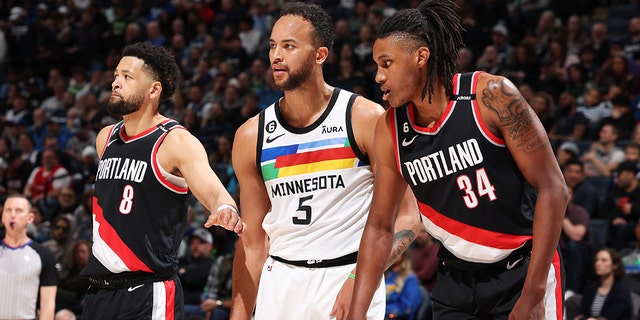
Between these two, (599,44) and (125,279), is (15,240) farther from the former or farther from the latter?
(599,44)

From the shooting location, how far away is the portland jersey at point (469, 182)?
3.84 meters

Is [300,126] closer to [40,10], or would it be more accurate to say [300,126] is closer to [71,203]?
[71,203]

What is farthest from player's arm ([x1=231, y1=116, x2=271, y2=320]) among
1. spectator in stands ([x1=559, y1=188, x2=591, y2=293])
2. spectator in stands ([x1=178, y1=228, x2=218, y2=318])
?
spectator in stands ([x1=178, y1=228, x2=218, y2=318])

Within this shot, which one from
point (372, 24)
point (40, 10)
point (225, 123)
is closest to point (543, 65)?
point (372, 24)

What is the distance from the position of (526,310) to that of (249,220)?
190cm

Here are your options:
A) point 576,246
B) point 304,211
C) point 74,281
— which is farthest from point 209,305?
point 304,211

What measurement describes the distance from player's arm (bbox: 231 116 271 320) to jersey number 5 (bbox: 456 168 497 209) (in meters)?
1.41

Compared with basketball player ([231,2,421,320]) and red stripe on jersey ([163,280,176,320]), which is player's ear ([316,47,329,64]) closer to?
basketball player ([231,2,421,320])

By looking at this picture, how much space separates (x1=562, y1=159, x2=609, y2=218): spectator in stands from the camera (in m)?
10.5

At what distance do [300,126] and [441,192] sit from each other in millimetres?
1155

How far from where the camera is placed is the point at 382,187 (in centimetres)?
424

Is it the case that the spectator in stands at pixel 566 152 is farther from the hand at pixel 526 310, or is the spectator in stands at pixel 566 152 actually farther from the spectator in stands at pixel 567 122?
the hand at pixel 526 310

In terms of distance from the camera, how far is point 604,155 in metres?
11.3

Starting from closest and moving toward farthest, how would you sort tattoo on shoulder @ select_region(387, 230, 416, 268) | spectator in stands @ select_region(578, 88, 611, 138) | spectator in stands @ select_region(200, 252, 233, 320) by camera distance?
tattoo on shoulder @ select_region(387, 230, 416, 268)
spectator in stands @ select_region(200, 252, 233, 320)
spectator in stands @ select_region(578, 88, 611, 138)
